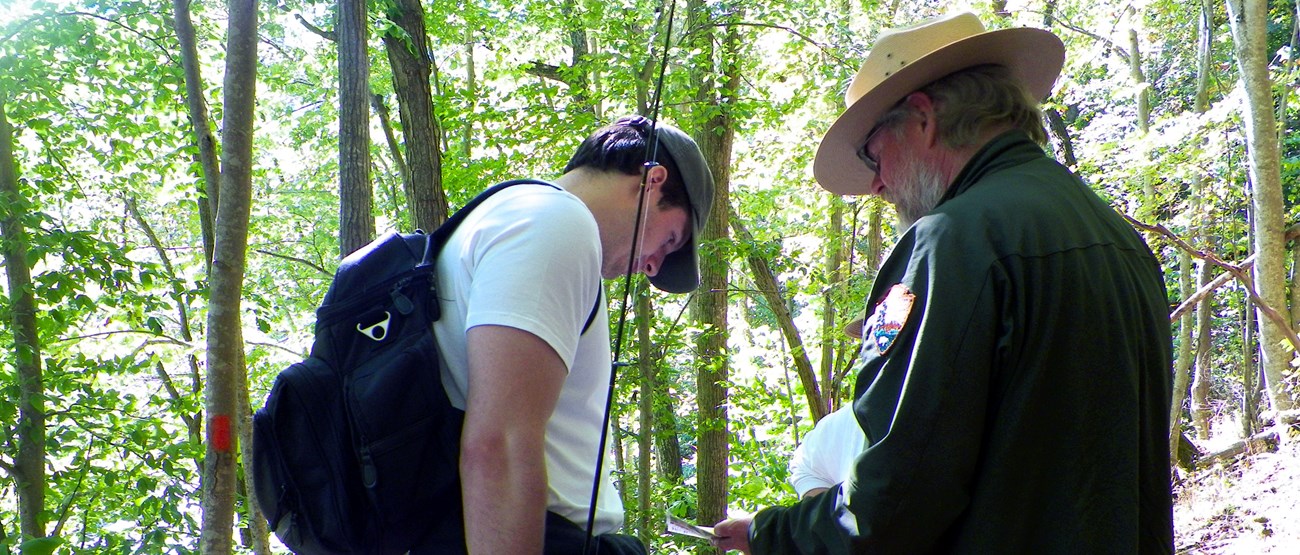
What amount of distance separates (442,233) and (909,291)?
701 mm

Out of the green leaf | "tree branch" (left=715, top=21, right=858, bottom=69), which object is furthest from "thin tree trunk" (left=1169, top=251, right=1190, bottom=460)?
the green leaf

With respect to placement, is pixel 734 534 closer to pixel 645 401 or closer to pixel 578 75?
pixel 578 75

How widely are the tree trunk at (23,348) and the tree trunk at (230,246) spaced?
90 centimetres

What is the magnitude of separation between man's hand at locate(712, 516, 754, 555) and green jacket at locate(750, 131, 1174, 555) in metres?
0.30

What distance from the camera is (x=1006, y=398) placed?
1.30 meters

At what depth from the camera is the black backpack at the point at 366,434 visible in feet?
4.40

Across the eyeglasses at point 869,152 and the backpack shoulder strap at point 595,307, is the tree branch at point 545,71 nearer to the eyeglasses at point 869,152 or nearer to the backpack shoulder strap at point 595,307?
the eyeglasses at point 869,152

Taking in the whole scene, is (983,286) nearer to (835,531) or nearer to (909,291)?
(909,291)

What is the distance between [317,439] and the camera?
137cm

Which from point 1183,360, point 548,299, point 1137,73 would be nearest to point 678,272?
point 548,299

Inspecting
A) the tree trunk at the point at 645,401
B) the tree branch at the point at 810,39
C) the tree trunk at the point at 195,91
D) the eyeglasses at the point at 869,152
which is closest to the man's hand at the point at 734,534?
the eyeglasses at the point at 869,152

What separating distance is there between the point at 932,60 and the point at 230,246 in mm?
2309

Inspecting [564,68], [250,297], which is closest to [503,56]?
[564,68]

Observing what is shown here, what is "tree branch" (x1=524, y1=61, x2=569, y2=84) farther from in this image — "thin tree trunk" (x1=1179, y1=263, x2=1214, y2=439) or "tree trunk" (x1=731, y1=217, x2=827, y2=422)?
"thin tree trunk" (x1=1179, y1=263, x2=1214, y2=439)
